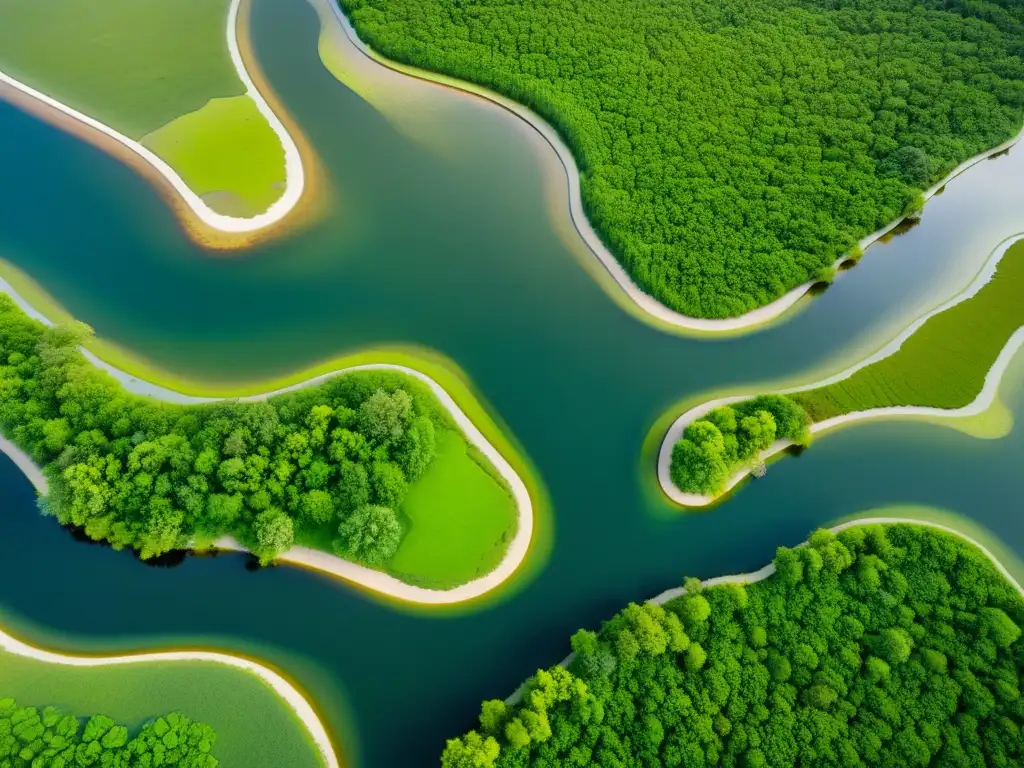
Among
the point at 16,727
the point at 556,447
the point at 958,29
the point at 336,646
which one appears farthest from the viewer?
the point at 958,29

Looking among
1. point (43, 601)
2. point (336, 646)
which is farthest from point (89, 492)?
point (336, 646)

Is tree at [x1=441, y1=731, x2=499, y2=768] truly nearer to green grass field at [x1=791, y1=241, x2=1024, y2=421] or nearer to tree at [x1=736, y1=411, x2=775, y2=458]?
tree at [x1=736, y1=411, x2=775, y2=458]

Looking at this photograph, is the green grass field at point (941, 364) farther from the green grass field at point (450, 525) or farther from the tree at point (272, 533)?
the tree at point (272, 533)

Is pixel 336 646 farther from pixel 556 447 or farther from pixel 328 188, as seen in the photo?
pixel 328 188

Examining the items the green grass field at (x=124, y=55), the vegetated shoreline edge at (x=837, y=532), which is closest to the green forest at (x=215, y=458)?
the vegetated shoreline edge at (x=837, y=532)

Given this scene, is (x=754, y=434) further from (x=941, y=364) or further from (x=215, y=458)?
(x=215, y=458)

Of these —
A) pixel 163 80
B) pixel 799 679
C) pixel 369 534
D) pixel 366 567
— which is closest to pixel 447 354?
pixel 369 534

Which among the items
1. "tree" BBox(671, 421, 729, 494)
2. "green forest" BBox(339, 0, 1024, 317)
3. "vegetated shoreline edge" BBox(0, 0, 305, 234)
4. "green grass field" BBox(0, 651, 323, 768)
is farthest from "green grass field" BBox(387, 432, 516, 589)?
"vegetated shoreline edge" BBox(0, 0, 305, 234)
